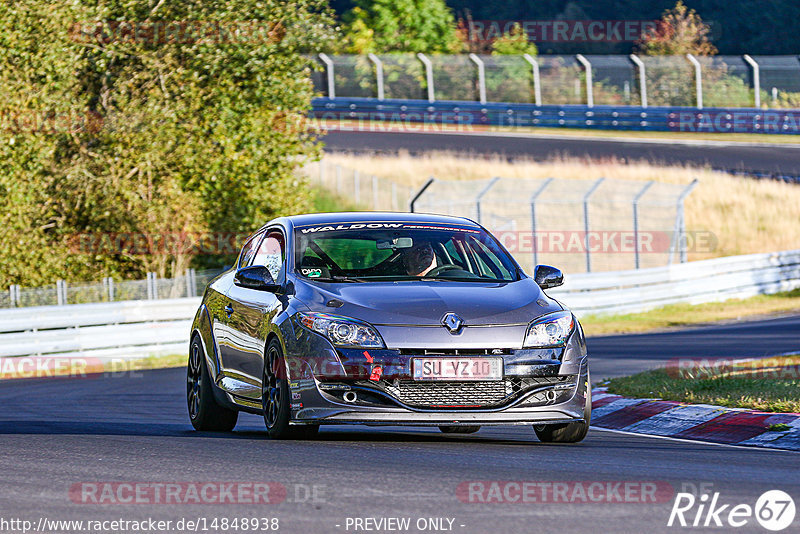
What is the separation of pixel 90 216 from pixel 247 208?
349 centimetres

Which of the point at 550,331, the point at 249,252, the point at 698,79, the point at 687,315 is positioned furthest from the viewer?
the point at 698,79

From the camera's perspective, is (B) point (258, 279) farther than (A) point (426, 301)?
Yes

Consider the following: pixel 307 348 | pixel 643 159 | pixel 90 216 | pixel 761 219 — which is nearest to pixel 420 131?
pixel 643 159

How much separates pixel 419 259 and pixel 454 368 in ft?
4.71

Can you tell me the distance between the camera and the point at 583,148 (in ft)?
157

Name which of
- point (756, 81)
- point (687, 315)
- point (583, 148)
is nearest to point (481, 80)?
point (583, 148)

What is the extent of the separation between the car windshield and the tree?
188 ft

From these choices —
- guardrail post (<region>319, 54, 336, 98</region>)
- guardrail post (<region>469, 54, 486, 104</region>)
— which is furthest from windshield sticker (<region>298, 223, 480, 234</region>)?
guardrail post (<region>319, 54, 336, 98</region>)

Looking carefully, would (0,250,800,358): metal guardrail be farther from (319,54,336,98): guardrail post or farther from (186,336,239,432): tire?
(319,54,336,98): guardrail post

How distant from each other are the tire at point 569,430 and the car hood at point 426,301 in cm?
69

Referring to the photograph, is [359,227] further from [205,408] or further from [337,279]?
[205,408]

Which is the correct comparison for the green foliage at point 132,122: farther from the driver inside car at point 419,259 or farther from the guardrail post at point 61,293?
the driver inside car at point 419,259

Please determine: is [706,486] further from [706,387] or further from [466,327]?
[706,387]

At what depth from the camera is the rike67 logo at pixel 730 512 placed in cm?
629
